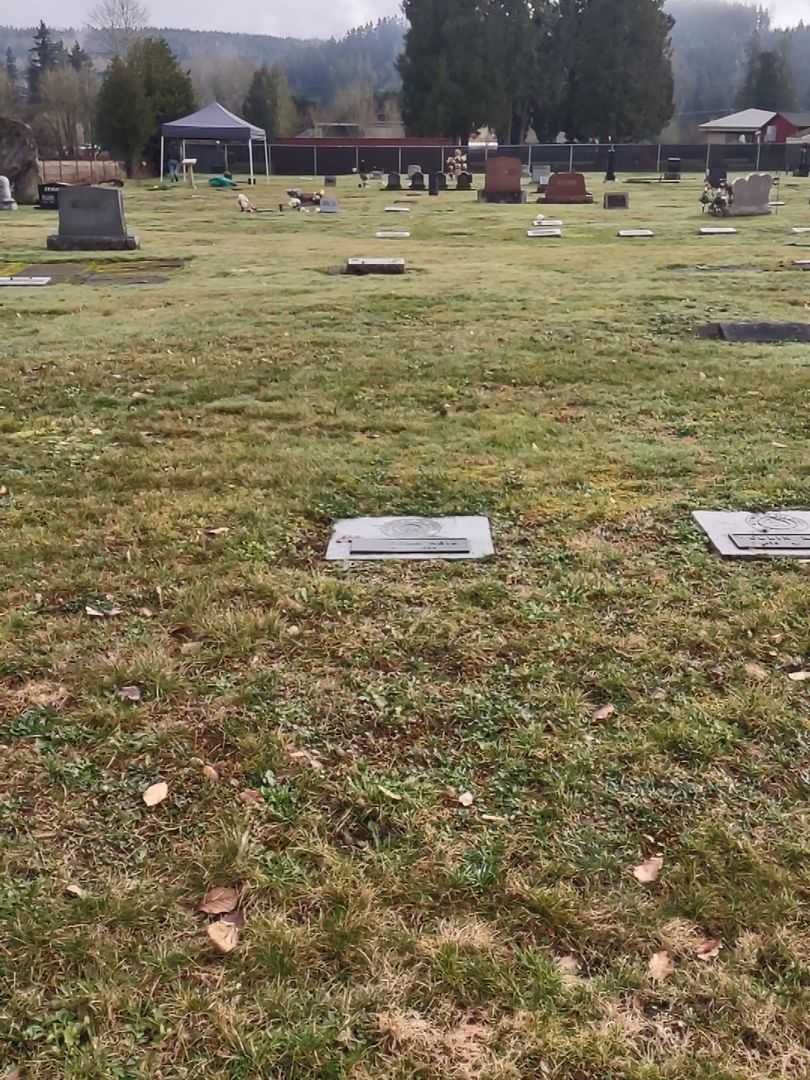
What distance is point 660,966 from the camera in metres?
2.13

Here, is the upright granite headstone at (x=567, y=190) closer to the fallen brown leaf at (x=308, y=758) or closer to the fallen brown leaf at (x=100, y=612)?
the fallen brown leaf at (x=100, y=612)

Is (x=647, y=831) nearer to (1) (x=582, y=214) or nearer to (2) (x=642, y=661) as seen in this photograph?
(2) (x=642, y=661)

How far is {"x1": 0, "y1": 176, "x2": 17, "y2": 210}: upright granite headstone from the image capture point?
25.5 metres

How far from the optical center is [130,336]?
A: 8914 mm

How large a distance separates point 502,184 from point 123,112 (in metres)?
21.9

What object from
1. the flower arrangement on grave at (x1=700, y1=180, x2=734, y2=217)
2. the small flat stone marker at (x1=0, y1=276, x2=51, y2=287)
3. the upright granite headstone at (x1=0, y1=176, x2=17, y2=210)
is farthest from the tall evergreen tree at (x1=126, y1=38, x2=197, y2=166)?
the small flat stone marker at (x1=0, y1=276, x2=51, y2=287)

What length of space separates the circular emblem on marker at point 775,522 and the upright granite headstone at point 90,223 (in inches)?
551

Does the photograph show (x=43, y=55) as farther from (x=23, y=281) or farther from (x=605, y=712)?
(x=605, y=712)

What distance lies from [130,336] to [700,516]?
616cm

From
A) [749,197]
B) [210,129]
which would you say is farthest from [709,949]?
[210,129]

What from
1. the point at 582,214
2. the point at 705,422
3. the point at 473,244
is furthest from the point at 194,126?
the point at 705,422

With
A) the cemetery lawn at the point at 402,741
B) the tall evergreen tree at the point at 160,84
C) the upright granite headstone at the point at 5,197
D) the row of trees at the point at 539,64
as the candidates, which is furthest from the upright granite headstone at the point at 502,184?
the row of trees at the point at 539,64

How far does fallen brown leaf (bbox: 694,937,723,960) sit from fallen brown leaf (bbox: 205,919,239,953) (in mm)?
1063

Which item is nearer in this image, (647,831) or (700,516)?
(647,831)
